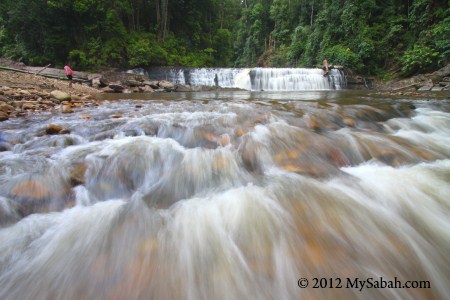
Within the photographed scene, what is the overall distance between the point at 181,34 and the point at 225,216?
2922cm

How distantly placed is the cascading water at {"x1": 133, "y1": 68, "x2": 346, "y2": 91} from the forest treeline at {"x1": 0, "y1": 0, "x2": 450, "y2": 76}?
284 centimetres

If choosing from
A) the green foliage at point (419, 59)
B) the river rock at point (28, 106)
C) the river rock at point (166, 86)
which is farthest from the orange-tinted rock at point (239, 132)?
the green foliage at point (419, 59)

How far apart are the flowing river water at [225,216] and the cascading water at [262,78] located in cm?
1326

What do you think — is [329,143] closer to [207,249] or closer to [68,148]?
[207,249]

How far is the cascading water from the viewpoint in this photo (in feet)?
51.1

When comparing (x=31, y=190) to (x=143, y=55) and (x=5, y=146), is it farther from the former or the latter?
(x=143, y=55)

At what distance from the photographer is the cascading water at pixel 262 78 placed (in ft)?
51.1

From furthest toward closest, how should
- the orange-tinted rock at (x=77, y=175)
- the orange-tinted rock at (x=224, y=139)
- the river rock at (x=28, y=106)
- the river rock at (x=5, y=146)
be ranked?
1. the river rock at (x=28, y=106)
2. the orange-tinted rock at (x=224, y=139)
3. the river rock at (x=5, y=146)
4. the orange-tinted rock at (x=77, y=175)

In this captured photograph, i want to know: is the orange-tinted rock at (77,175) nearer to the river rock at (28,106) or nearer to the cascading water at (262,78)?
the river rock at (28,106)

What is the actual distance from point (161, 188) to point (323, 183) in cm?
146

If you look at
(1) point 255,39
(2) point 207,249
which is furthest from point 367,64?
(1) point 255,39

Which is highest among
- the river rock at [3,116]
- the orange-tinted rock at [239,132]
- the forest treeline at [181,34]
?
the forest treeline at [181,34]

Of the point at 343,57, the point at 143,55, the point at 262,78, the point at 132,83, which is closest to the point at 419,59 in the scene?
the point at 343,57

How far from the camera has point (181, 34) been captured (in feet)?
89.0
